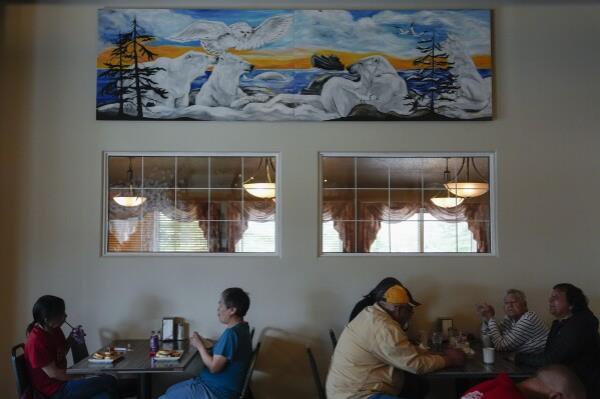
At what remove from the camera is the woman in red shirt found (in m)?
3.49

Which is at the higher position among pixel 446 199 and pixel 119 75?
pixel 119 75

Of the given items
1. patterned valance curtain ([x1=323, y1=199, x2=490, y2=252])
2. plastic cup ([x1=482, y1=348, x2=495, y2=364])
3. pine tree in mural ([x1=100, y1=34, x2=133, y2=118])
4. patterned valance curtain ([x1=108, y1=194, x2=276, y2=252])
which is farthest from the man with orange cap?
pine tree in mural ([x1=100, y1=34, x2=133, y2=118])

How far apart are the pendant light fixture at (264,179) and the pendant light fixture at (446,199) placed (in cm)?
144

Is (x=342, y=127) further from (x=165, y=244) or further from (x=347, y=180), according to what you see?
(x=165, y=244)

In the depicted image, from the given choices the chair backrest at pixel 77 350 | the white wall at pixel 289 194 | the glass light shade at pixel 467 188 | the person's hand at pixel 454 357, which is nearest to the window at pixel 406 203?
the glass light shade at pixel 467 188

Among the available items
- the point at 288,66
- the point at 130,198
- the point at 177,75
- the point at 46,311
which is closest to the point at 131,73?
the point at 177,75

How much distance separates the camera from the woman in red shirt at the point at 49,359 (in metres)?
3.49

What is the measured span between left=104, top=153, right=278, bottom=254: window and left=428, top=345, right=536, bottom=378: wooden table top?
1801 millimetres

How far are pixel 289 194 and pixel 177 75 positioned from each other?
1.42 metres

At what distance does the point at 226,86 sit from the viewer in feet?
15.1

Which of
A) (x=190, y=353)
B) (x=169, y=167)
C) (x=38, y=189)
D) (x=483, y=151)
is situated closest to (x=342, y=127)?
(x=483, y=151)

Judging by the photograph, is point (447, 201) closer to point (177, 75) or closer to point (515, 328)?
point (515, 328)

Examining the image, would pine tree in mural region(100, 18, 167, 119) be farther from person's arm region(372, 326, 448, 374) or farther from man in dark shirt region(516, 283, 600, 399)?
man in dark shirt region(516, 283, 600, 399)

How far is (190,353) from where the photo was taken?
399cm
